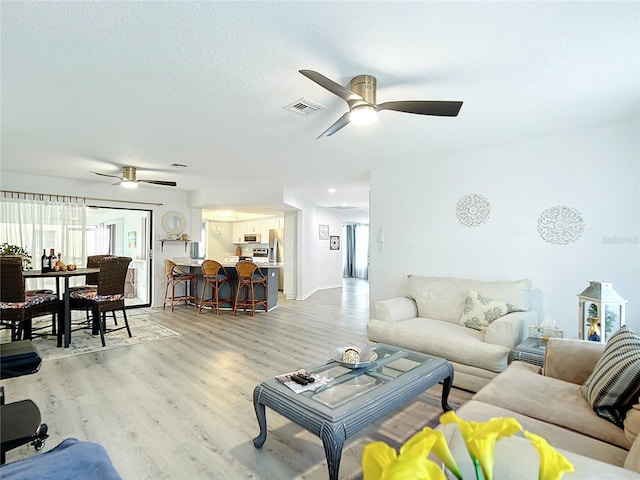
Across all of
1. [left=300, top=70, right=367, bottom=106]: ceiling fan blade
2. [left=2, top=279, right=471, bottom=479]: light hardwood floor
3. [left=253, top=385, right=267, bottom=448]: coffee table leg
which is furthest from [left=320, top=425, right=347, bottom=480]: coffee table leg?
[left=300, top=70, right=367, bottom=106]: ceiling fan blade

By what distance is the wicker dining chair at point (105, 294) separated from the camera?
163 inches

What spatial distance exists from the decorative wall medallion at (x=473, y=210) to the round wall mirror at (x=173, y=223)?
18.0 feet

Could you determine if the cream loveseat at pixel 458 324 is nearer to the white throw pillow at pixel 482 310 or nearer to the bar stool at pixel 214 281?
the white throw pillow at pixel 482 310

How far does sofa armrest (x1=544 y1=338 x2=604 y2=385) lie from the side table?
20 cm

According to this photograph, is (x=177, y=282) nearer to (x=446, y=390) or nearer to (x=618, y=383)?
(x=446, y=390)

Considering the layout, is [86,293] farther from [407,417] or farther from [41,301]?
[407,417]

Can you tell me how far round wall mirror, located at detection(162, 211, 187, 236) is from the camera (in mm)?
6782

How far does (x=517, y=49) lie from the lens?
1883mm

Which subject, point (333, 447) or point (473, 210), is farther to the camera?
point (473, 210)

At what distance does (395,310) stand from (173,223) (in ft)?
17.2

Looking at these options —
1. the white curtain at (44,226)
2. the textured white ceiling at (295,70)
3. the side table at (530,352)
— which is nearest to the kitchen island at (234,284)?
the white curtain at (44,226)

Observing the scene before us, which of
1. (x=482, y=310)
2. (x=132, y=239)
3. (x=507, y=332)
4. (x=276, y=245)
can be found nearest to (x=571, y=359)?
(x=507, y=332)

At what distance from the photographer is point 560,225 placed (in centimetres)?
330

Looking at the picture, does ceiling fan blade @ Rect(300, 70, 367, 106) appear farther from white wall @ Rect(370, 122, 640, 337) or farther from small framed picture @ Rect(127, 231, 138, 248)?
small framed picture @ Rect(127, 231, 138, 248)
